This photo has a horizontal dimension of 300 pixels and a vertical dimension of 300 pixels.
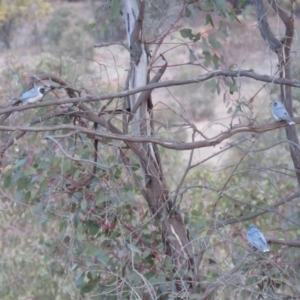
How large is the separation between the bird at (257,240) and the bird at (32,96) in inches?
38.7

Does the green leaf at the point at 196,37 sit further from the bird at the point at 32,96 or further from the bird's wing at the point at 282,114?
the bird at the point at 32,96

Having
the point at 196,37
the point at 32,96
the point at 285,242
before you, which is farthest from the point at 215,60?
the point at 285,242

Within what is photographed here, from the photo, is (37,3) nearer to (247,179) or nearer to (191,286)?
(247,179)

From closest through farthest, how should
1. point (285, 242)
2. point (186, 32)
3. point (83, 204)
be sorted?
point (285, 242)
point (83, 204)
point (186, 32)

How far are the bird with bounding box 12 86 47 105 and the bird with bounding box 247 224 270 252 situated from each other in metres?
0.98

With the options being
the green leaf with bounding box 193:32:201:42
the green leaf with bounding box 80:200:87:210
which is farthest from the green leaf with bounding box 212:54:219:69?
the green leaf with bounding box 80:200:87:210

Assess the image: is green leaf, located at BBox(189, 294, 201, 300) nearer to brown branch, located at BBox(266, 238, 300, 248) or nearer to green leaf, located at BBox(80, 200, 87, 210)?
brown branch, located at BBox(266, 238, 300, 248)

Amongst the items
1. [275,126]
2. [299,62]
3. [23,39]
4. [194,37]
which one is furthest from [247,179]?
[23,39]

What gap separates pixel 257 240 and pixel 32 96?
104 centimetres

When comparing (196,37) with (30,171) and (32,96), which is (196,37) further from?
(30,171)

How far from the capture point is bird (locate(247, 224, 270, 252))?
2.61m

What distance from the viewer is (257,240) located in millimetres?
2672

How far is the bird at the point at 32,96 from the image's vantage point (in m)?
2.73

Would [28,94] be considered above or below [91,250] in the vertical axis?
above
